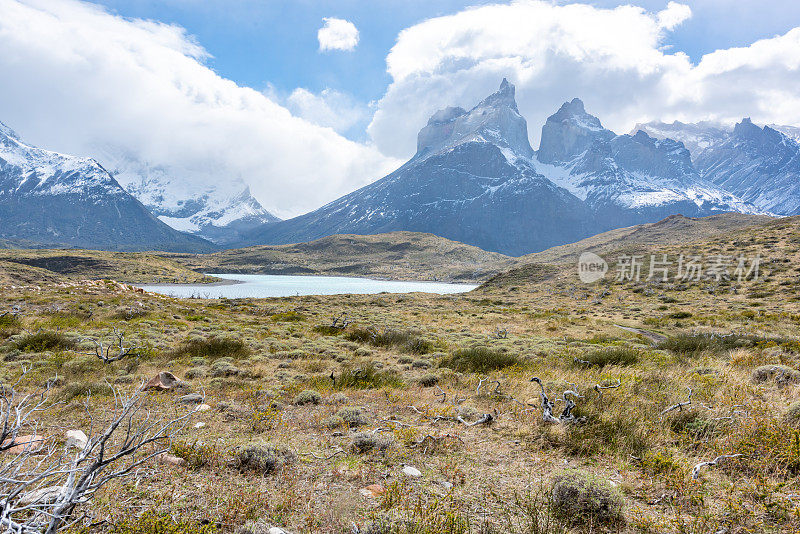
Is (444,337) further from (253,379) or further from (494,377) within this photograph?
(253,379)

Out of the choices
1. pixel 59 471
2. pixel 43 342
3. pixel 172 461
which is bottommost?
pixel 43 342

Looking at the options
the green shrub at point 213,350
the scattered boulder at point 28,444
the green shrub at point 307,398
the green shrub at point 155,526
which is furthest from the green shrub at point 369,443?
the green shrub at point 213,350

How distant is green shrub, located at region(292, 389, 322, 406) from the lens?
25.0ft

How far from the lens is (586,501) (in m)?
3.69

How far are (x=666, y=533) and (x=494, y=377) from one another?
20.9ft

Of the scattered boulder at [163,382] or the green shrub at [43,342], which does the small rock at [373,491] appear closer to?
the scattered boulder at [163,382]

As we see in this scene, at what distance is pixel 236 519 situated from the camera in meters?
3.59

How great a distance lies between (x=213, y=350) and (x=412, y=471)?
11018mm

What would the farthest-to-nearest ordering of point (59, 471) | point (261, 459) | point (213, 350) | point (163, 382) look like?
point (213, 350) < point (163, 382) < point (261, 459) < point (59, 471)

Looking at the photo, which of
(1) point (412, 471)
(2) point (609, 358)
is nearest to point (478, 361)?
(2) point (609, 358)

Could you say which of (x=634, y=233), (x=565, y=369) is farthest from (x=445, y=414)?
(x=634, y=233)

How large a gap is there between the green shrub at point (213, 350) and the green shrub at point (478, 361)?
7435mm

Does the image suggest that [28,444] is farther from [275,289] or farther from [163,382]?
[275,289]

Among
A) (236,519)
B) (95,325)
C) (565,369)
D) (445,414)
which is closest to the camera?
(236,519)
